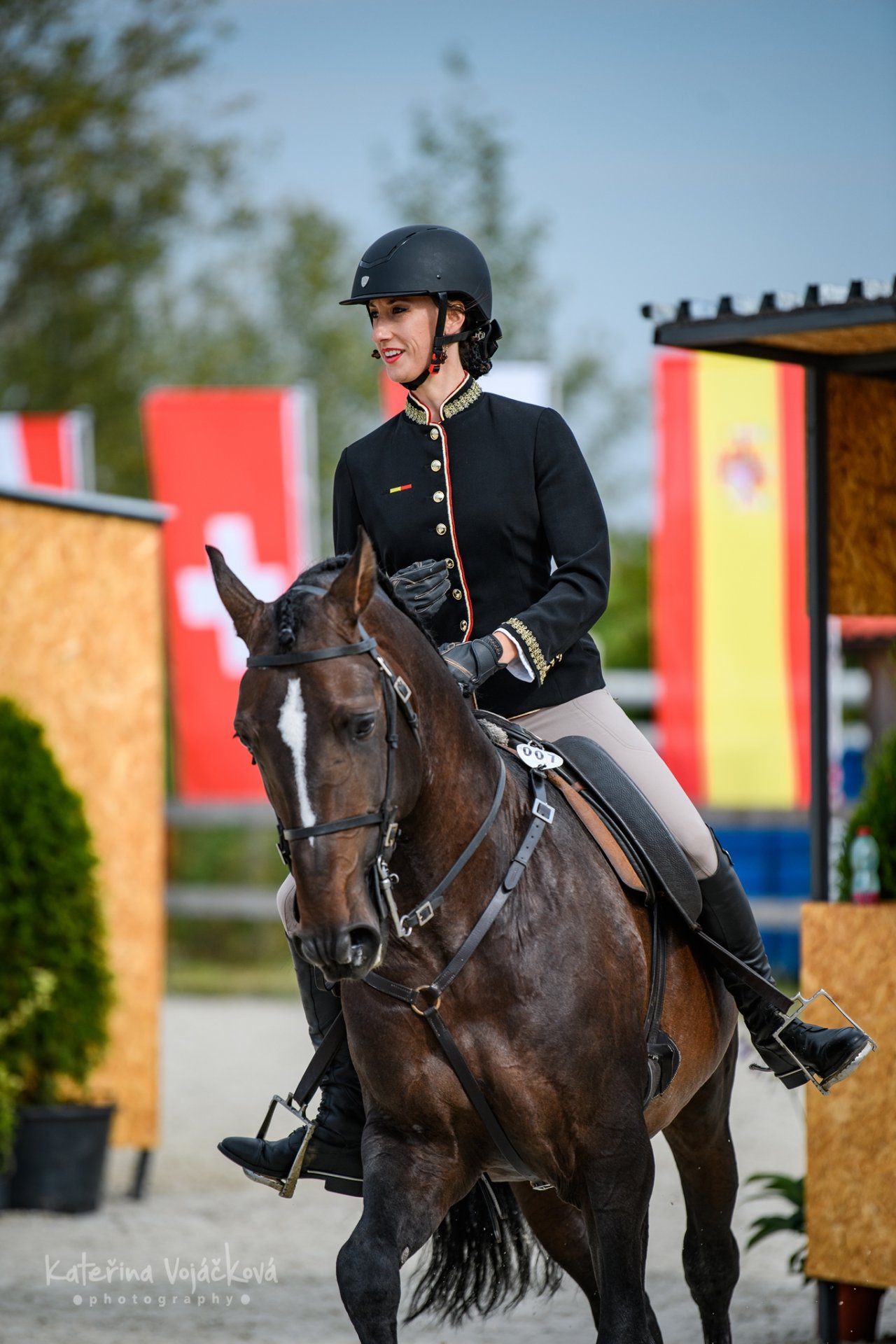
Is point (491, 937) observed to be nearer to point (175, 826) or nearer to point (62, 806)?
point (62, 806)

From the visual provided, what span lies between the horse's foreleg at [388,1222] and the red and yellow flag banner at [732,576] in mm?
10177

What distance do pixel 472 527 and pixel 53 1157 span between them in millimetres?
5140

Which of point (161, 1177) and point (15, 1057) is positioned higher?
point (15, 1057)

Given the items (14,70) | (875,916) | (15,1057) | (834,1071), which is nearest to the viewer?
(834,1071)

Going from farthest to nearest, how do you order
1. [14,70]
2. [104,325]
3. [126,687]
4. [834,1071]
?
1. [104,325]
2. [14,70]
3. [126,687]
4. [834,1071]

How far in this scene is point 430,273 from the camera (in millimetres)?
4035

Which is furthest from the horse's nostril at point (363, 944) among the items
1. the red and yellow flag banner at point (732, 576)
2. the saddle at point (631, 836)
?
the red and yellow flag banner at point (732, 576)

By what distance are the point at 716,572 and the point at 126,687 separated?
21.0 feet

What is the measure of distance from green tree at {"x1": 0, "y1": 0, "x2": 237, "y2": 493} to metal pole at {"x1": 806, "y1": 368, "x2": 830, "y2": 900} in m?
21.9

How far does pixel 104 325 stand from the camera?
27766mm

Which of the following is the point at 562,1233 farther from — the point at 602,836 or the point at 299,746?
the point at 299,746

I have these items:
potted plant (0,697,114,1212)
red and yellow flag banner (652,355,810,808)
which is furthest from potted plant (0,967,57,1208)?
red and yellow flag banner (652,355,810,808)

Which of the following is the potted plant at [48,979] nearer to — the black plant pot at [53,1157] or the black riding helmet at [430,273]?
the black plant pot at [53,1157]

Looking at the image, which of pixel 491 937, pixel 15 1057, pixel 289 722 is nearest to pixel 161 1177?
pixel 15 1057
